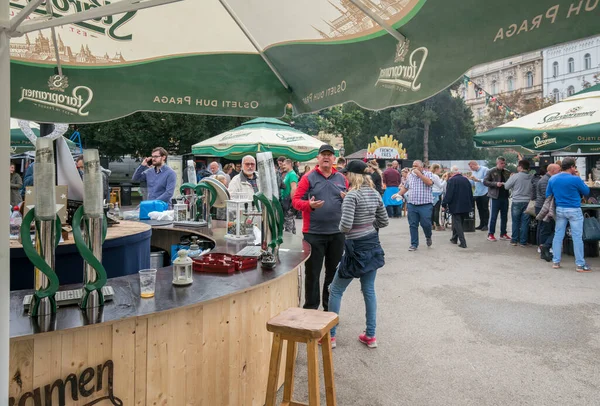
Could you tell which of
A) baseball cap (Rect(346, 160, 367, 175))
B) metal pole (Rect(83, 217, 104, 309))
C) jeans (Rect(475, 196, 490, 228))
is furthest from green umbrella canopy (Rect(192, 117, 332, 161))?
metal pole (Rect(83, 217, 104, 309))

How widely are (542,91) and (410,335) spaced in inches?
2397

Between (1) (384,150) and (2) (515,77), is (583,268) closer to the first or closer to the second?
(1) (384,150)

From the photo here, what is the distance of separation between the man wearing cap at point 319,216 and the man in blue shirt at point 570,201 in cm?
459

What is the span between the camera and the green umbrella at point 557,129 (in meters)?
8.04

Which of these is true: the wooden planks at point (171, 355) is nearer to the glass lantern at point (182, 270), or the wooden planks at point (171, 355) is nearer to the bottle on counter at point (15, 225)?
the glass lantern at point (182, 270)

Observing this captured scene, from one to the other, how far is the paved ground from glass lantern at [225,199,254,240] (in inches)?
54.1

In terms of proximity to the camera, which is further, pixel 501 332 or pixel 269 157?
pixel 501 332

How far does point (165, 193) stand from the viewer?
7406mm

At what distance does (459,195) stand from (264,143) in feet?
14.6

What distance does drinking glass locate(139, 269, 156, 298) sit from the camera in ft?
9.20

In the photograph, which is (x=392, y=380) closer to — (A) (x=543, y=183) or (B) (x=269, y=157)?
(B) (x=269, y=157)

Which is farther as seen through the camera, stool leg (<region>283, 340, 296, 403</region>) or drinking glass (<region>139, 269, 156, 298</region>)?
stool leg (<region>283, 340, 296, 403</region>)

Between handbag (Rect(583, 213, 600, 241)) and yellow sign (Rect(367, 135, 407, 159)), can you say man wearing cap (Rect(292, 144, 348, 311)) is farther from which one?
yellow sign (Rect(367, 135, 407, 159))

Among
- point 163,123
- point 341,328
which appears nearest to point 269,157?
point 341,328
